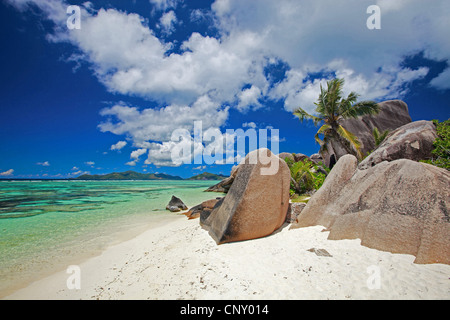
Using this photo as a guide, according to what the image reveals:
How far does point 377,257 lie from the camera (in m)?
3.86

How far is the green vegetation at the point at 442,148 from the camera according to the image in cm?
700

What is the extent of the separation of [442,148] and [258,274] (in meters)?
8.76

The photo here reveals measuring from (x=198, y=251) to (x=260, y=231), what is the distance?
198 centimetres

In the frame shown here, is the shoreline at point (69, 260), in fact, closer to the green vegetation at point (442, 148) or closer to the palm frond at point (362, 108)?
the green vegetation at point (442, 148)

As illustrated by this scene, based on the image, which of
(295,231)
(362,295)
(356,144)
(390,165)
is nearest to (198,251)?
(295,231)

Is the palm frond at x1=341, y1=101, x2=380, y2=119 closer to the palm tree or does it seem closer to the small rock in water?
the palm tree

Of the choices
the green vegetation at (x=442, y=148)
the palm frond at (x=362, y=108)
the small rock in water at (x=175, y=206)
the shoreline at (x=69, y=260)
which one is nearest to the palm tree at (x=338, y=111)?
the palm frond at (x=362, y=108)

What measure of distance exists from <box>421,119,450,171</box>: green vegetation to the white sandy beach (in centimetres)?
553

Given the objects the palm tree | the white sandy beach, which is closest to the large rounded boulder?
the white sandy beach

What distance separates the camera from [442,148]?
7.25m

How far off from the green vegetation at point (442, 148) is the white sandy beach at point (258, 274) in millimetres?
5526
